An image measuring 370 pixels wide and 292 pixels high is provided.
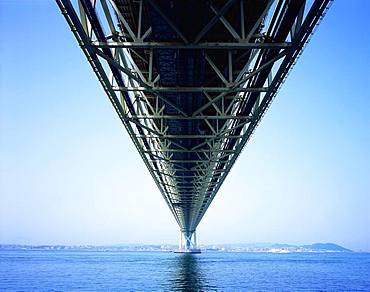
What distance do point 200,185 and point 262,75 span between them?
32.9 meters

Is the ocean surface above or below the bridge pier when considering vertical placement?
below

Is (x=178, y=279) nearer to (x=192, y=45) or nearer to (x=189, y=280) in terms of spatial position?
(x=189, y=280)

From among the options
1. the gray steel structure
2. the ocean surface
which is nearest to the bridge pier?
the ocean surface

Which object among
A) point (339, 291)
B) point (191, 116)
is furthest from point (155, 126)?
point (339, 291)

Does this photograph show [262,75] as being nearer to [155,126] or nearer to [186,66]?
[186,66]

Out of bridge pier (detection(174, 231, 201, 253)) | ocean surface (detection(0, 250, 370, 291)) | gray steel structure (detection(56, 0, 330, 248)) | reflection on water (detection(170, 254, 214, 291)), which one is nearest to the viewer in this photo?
gray steel structure (detection(56, 0, 330, 248))

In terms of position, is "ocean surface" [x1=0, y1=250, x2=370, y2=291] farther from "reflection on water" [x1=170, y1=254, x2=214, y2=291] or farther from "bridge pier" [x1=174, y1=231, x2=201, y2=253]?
"bridge pier" [x1=174, y1=231, x2=201, y2=253]

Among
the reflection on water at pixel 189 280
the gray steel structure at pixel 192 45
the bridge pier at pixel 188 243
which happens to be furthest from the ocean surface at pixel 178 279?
the bridge pier at pixel 188 243

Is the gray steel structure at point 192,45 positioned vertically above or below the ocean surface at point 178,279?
above

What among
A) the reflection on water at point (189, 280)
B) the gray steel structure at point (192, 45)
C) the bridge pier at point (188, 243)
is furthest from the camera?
the bridge pier at point (188, 243)

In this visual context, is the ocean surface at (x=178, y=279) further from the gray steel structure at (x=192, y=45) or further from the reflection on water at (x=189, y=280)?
the gray steel structure at (x=192, y=45)

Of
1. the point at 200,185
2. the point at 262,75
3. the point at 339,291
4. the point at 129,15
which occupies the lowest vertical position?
the point at 339,291

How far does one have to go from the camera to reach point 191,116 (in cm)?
2164

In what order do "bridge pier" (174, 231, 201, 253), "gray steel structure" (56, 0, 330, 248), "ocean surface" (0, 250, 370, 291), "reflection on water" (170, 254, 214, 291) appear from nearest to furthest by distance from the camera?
"gray steel structure" (56, 0, 330, 248)
"reflection on water" (170, 254, 214, 291)
"ocean surface" (0, 250, 370, 291)
"bridge pier" (174, 231, 201, 253)
